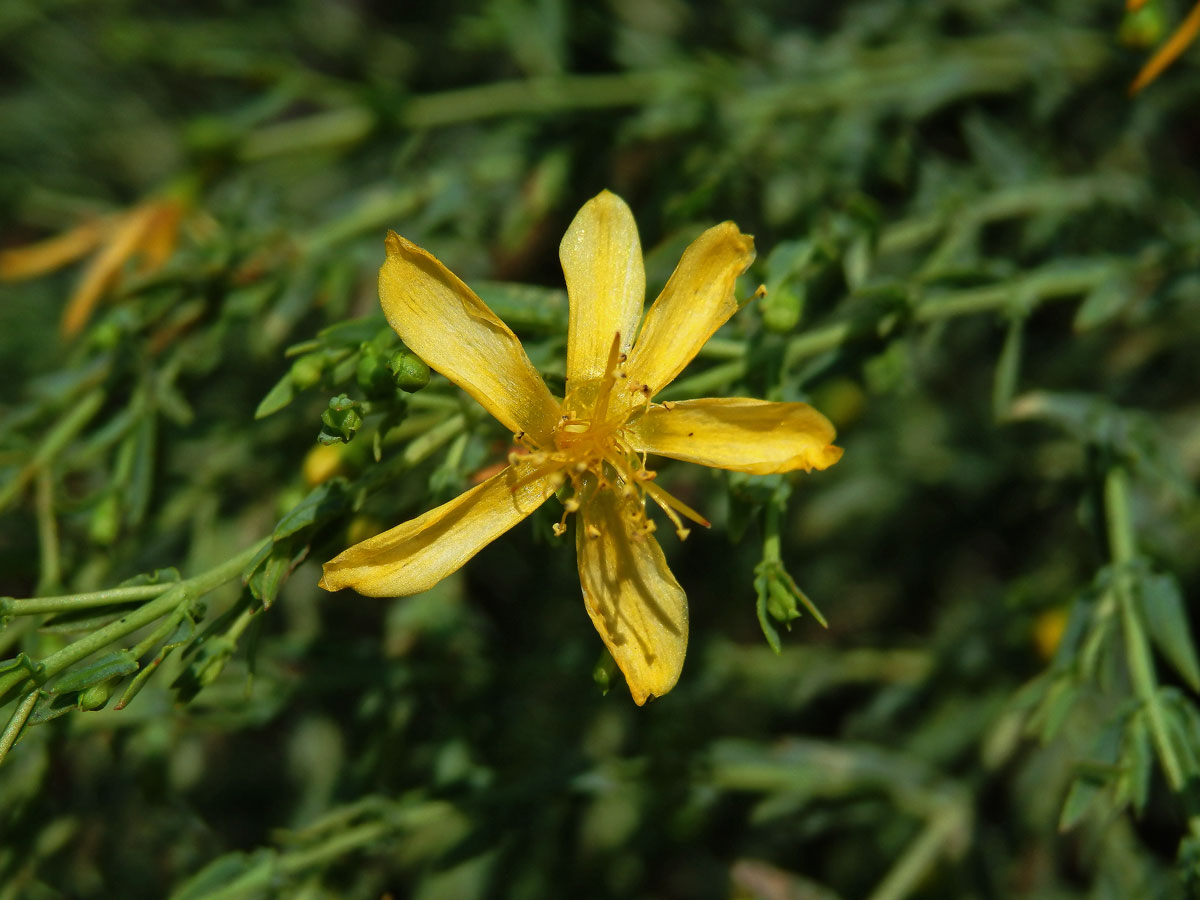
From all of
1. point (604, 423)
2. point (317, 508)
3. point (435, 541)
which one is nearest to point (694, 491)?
point (604, 423)

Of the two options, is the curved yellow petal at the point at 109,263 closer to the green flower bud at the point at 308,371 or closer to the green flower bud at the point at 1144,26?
the green flower bud at the point at 308,371

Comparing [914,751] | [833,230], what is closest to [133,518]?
[833,230]

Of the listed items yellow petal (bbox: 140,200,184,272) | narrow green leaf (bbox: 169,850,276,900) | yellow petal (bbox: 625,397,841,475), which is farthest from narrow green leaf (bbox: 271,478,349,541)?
yellow petal (bbox: 140,200,184,272)

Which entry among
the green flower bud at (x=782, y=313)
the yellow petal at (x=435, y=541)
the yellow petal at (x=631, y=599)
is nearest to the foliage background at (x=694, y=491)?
the green flower bud at (x=782, y=313)

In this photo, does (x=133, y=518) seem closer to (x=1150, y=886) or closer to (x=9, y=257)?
(x=9, y=257)

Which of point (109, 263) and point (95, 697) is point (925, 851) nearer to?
point (95, 697)
